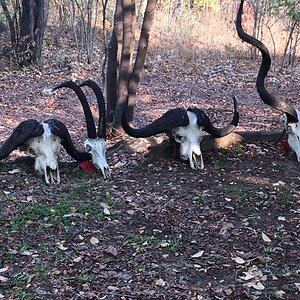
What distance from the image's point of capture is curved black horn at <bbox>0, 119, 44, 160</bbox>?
504cm

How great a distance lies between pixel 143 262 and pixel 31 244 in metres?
0.88

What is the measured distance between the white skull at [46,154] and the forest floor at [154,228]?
0.10 metres

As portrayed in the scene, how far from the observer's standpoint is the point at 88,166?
5512 millimetres

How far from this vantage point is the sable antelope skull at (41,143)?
5.06m

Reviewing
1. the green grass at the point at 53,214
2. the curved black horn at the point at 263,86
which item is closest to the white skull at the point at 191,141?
the curved black horn at the point at 263,86

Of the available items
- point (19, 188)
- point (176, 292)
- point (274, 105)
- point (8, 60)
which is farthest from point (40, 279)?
point (8, 60)

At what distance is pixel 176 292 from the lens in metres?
3.27

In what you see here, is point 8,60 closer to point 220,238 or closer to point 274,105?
point 274,105

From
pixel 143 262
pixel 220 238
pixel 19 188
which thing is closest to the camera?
pixel 143 262

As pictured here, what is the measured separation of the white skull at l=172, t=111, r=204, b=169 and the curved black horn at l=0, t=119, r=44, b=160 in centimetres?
145

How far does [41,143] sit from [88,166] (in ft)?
2.03

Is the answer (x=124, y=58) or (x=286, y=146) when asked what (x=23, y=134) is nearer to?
(x=124, y=58)

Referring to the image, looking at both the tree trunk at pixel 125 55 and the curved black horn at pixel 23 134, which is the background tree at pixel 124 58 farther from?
the curved black horn at pixel 23 134

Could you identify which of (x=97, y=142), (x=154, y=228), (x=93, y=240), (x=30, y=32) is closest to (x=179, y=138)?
(x=97, y=142)
